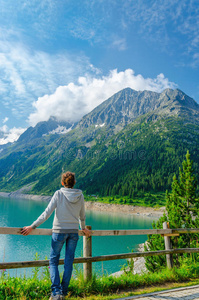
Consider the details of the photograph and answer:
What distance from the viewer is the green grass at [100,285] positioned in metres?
5.06

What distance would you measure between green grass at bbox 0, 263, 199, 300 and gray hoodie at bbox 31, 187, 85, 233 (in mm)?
1548

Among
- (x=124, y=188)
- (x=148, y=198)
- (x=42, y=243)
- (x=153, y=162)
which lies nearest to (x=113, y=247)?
(x=42, y=243)

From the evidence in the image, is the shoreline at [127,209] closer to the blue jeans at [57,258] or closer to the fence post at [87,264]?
the fence post at [87,264]

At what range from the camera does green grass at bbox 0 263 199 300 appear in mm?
5059

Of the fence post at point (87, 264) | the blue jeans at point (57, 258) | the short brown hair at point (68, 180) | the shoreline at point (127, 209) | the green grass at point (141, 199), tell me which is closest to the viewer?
the blue jeans at point (57, 258)

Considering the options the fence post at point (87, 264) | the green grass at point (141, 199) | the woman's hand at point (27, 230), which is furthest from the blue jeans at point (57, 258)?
the green grass at point (141, 199)

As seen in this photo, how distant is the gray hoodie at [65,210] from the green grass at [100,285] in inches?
60.9

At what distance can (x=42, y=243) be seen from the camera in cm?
A: 4400

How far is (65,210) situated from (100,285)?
2.65m

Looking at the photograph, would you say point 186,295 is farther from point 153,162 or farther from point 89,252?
point 153,162

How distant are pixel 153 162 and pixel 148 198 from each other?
56735 mm

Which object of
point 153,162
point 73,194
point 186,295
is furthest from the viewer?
point 153,162

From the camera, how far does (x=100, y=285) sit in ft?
19.6

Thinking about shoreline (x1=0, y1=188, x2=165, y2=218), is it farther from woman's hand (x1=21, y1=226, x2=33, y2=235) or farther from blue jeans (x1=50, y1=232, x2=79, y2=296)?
woman's hand (x1=21, y1=226, x2=33, y2=235)
